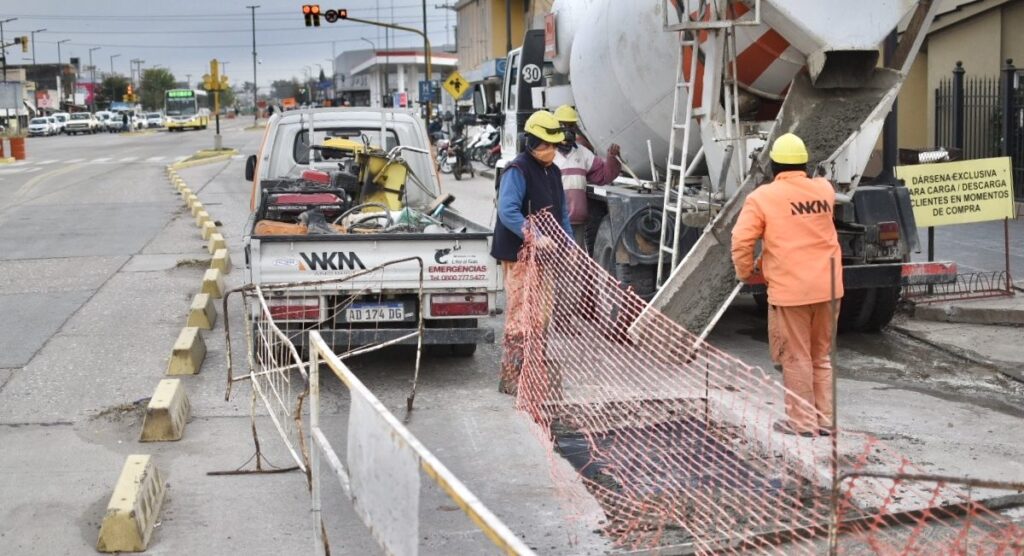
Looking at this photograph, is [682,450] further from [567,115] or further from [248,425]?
[567,115]

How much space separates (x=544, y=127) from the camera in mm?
8469

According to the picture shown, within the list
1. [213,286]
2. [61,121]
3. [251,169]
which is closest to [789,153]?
[251,169]

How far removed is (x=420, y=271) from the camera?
884 cm

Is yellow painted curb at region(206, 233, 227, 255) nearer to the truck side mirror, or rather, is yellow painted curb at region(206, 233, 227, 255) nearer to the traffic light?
the truck side mirror

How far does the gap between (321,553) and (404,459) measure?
1.57 metres

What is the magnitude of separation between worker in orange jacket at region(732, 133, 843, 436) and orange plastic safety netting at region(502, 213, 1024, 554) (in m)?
0.27

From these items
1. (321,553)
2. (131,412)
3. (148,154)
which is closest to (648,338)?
(131,412)

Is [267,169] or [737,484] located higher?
[267,169]

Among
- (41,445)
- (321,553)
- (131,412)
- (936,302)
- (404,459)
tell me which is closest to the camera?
(404,459)

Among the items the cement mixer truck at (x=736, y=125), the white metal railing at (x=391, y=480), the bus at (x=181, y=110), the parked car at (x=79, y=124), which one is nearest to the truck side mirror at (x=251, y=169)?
the cement mixer truck at (x=736, y=125)

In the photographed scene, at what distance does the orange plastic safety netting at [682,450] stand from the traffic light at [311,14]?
33569 mm

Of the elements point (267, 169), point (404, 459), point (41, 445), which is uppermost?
point (267, 169)

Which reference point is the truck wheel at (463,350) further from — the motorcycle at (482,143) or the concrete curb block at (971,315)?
the motorcycle at (482,143)

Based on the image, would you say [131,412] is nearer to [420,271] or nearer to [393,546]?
[420,271]
